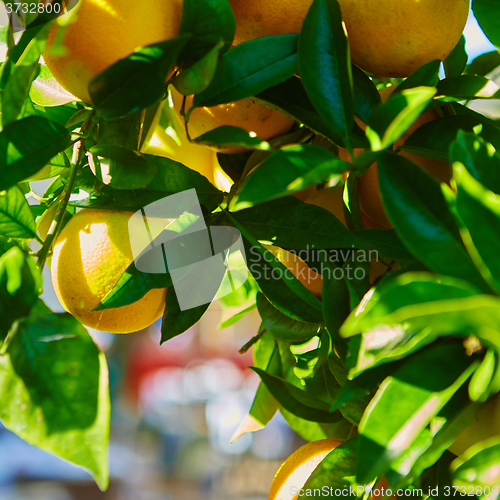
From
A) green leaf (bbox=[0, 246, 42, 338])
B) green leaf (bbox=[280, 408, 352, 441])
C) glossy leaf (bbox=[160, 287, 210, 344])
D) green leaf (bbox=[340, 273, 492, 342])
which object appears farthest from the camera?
green leaf (bbox=[280, 408, 352, 441])

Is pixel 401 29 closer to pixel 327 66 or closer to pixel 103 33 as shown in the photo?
pixel 327 66

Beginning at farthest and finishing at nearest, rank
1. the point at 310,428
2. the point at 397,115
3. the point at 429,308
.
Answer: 1. the point at 310,428
2. the point at 397,115
3. the point at 429,308

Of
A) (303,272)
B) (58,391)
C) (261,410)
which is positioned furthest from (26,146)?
(261,410)

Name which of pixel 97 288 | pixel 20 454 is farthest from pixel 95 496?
pixel 97 288

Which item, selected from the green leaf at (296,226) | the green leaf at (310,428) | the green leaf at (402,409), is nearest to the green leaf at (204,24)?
the green leaf at (296,226)

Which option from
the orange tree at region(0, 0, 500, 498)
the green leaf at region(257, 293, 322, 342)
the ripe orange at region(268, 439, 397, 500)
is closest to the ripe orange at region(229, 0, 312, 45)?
the orange tree at region(0, 0, 500, 498)

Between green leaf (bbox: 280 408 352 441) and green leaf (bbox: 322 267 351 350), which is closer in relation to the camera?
green leaf (bbox: 322 267 351 350)

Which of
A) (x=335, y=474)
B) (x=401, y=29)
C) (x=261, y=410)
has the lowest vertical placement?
(x=261, y=410)

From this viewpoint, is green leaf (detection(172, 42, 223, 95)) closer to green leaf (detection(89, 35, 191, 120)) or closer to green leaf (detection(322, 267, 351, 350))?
green leaf (detection(89, 35, 191, 120))

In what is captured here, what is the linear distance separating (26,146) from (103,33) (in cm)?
9

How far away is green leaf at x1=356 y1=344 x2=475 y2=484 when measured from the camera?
21 cm

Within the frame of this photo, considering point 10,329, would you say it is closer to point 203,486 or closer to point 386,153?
point 386,153

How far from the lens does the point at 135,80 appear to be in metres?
0.27

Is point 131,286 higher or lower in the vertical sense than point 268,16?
lower
